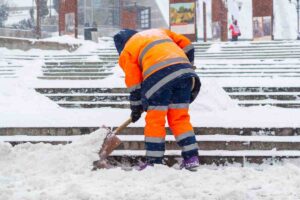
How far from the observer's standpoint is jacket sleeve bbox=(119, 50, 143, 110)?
182 inches

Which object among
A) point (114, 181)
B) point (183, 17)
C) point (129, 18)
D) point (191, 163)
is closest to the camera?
point (114, 181)

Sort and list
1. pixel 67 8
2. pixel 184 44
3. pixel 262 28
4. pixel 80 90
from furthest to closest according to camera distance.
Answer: pixel 67 8 < pixel 262 28 < pixel 80 90 < pixel 184 44

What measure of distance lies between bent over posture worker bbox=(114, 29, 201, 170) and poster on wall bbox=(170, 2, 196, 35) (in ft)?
49.8

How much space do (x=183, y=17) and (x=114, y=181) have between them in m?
16.7

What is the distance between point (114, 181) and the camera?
383 cm

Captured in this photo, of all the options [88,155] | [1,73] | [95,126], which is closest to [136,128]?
[95,126]

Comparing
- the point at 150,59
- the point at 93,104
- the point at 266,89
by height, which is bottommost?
the point at 93,104

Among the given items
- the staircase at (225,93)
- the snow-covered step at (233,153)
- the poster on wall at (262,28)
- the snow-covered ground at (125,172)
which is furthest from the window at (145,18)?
the snow-covered step at (233,153)

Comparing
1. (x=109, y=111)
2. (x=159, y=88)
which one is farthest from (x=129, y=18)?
(x=159, y=88)

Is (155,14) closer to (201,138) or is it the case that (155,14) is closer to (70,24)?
(70,24)

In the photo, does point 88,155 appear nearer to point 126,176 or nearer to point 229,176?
point 126,176

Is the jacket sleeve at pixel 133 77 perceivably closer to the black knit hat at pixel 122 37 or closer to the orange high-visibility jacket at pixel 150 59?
the orange high-visibility jacket at pixel 150 59

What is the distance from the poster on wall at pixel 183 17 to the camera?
19.7 meters

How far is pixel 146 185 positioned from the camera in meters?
3.63
